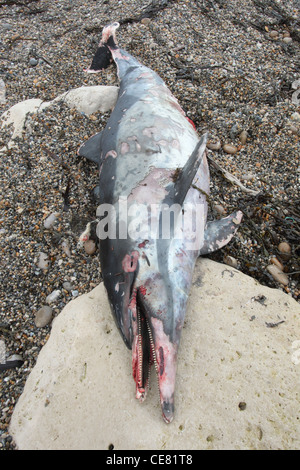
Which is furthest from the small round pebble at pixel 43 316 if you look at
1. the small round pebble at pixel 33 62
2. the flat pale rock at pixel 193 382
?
the small round pebble at pixel 33 62

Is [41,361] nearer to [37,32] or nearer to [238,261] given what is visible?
[238,261]

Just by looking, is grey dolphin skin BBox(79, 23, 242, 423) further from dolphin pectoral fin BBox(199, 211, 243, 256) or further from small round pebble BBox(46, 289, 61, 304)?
small round pebble BBox(46, 289, 61, 304)

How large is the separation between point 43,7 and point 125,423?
7485mm

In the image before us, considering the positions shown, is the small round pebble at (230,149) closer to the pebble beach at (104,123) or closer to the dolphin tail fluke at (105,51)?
the pebble beach at (104,123)

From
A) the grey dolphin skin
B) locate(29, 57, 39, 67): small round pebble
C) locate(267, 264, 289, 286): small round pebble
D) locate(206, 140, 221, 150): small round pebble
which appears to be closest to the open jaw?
the grey dolphin skin

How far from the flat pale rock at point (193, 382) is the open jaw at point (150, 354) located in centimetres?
10

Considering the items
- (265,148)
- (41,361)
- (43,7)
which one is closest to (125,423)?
(41,361)

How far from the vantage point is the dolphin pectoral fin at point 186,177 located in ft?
9.39

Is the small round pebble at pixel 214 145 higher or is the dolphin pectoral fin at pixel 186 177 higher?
the dolphin pectoral fin at pixel 186 177

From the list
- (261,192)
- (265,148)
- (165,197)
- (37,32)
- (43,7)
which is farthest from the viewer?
(43,7)

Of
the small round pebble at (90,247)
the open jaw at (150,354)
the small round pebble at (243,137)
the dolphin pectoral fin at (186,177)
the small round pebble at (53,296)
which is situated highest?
the dolphin pectoral fin at (186,177)

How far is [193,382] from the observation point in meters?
2.47

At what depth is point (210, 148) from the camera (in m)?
4.20

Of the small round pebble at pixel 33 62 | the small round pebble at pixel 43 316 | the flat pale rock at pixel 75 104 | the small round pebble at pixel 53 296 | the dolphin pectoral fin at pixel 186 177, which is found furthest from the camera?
the small round pebble at pixel 33 62
